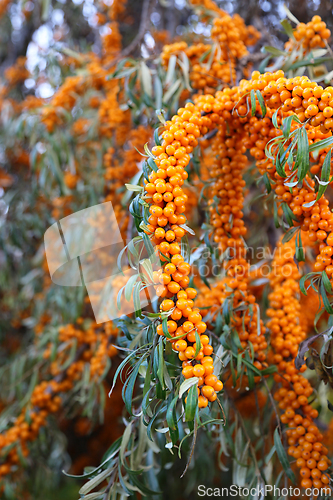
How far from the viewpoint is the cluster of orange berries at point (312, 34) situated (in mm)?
1108

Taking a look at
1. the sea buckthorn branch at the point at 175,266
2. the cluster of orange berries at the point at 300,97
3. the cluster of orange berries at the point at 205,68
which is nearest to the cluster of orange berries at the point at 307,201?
the cluster of orange berries at the point at 300,97

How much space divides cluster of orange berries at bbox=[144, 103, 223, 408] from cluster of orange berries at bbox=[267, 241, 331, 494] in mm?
375

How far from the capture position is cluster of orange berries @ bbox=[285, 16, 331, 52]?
111 centimetres

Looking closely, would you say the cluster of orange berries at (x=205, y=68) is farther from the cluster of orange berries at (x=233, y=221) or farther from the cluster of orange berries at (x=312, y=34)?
the cluster of orange berries at (x=233, y=221)

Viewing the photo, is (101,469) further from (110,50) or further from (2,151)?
A: (2,151)

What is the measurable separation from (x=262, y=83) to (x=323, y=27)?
0.50 meters

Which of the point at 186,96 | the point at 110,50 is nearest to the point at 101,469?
the point at 186,96

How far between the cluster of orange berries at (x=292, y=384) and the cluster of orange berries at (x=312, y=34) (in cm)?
69

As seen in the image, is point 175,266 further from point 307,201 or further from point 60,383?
point 60,383

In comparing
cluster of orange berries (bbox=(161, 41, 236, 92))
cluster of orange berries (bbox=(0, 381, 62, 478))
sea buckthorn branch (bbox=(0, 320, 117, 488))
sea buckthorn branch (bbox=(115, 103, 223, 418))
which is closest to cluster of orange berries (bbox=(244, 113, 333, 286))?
sea buckthorn branch (bbox=(115, 103, 223, 418))

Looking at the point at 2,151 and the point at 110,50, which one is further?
the point at 2,151

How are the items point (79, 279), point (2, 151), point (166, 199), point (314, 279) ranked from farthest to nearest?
point (2, 151)
point (79, 279)
point (314, 279)
point (166, 199)

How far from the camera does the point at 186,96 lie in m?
1.49

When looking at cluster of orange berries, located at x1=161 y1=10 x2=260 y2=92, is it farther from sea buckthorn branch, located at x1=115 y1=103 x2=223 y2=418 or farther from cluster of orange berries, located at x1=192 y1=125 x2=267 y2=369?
sea buckthorn branch, located at x1=115 y1=103 x2=223 y2=418
